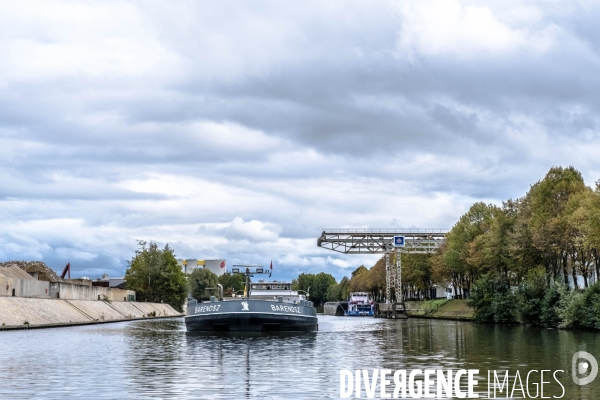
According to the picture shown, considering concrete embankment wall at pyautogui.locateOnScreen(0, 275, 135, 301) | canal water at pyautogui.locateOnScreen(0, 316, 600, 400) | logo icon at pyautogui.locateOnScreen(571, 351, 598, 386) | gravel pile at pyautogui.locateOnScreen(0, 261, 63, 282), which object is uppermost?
gravel pile at pyautogui.locateOnScreen(0, 261, 63, 282)

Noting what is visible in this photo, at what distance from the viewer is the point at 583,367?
29500mm

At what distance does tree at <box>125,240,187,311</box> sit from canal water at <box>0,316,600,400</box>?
9759 cm

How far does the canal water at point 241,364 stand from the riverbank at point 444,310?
57.1 m

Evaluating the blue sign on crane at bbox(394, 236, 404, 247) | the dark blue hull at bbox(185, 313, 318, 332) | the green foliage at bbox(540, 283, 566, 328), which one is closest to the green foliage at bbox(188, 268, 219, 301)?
the blue sign on crane at bbox(394, 236, 404, 247)

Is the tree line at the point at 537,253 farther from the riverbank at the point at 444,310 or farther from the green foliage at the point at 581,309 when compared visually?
the riverbank at the point at 444,310

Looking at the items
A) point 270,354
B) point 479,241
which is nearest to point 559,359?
point 270,354

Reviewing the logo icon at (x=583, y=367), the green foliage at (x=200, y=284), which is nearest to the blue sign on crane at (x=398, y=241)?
the logo icon at (x=583, y=367)

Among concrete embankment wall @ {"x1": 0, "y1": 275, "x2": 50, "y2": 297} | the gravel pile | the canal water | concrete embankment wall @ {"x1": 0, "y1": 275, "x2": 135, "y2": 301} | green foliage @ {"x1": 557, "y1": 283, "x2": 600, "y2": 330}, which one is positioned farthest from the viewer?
the gravel pile

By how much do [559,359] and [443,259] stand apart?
277 ft

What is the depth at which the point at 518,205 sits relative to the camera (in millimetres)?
88375

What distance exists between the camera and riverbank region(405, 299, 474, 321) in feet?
343

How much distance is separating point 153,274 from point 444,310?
55113 mm

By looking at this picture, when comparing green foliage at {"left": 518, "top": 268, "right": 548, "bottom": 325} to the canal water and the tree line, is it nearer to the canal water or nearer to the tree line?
the tree line

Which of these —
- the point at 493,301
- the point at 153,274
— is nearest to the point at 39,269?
the point at 153,274
